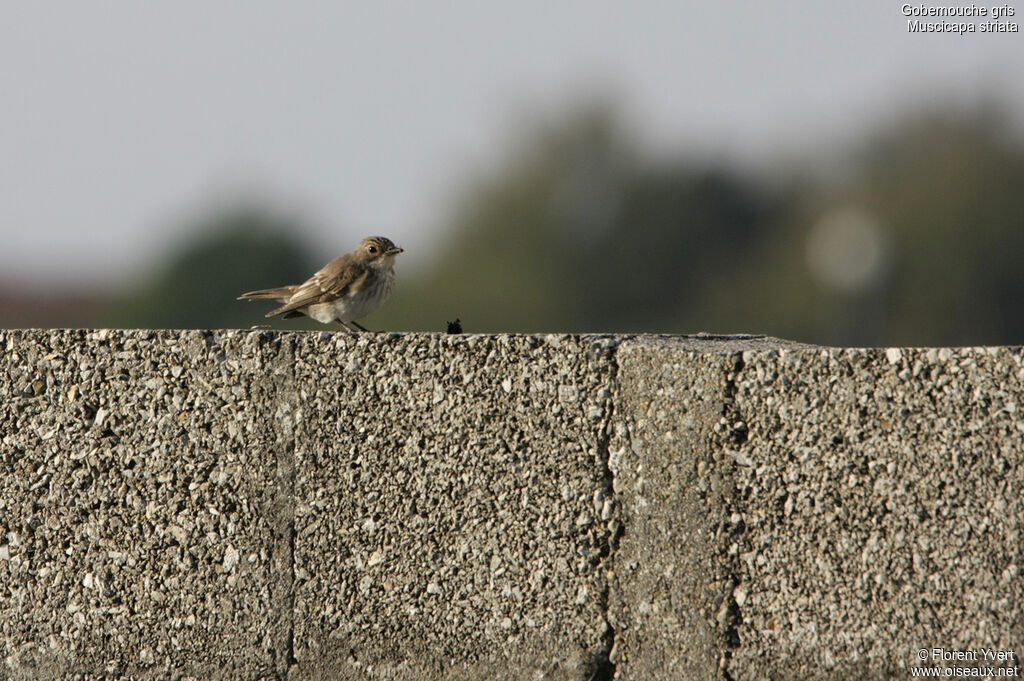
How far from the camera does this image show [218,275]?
60.2 metres

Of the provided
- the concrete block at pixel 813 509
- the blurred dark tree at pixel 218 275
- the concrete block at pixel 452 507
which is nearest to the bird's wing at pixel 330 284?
the concrete block at pixel 452 507

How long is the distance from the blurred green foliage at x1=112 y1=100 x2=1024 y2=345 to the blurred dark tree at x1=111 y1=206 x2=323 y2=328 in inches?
3.8

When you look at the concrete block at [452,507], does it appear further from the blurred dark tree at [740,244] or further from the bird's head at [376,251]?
the blurred dark tree at [740,244]

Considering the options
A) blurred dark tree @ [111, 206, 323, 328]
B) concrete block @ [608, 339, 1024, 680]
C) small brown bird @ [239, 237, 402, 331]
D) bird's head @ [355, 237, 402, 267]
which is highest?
blurred dark tree @ [111, 206, 323, 328]

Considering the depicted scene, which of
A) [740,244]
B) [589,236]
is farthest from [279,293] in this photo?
[740,244]

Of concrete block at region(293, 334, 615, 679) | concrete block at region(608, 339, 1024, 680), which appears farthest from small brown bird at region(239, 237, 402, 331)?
concrete block at region(608, 339, 1024, 680)

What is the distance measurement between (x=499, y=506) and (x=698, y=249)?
65.9 m

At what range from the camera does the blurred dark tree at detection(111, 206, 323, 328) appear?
5859cm

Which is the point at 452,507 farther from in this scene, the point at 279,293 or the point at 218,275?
the point at 218,275

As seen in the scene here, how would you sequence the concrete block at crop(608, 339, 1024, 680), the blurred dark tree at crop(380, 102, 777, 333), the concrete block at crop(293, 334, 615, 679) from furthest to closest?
the blurred dark tree at crop(380, 102, 777, 333) < the concrete block at crop(293, 334, 615, 679) < the concrete block at crop(608, 339, 1024, 680)

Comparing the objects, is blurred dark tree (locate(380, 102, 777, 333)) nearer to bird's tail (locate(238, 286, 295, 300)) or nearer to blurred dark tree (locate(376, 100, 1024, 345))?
blurred dark tree (locate(376, 100, 1024, 345))

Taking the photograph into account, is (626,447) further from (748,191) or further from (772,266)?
(748,191)

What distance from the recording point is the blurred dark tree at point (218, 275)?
2307 inches

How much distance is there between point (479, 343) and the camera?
3477 mm
